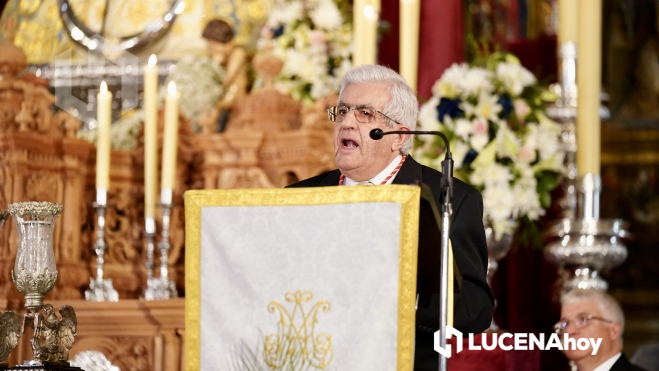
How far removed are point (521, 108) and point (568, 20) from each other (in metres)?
0.41

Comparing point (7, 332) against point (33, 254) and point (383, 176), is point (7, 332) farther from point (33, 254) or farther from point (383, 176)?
point (383, 176)

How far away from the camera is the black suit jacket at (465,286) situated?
117 inches

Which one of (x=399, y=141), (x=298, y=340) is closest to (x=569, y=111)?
(x=399, y=141)

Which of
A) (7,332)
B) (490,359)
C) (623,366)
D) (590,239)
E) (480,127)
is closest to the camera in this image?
(7,332)

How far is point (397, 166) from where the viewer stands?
3.39 meters

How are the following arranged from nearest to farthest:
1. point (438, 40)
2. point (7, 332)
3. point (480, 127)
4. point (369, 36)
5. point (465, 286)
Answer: point (465, 286), point (7, 332), point (480, 127), point (369, 36), point (438, 40)

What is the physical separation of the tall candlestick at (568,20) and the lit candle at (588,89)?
101 mm

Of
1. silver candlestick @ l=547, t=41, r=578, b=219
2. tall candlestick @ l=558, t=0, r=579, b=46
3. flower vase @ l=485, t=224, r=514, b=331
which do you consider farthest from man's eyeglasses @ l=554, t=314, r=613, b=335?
tall candlestick @ l=558, t=0, r=579, b=46

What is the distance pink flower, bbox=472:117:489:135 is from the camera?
448cm

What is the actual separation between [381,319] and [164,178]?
2.11 meters

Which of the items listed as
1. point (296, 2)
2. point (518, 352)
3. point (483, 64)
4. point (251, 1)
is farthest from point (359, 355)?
point (251, 1)

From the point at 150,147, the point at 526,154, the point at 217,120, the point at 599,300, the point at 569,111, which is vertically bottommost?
the point at 599,300

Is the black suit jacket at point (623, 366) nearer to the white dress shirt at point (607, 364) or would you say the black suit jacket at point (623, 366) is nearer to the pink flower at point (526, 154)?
the white dress shirt at point (607, 364)

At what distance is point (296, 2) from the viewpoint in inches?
215
